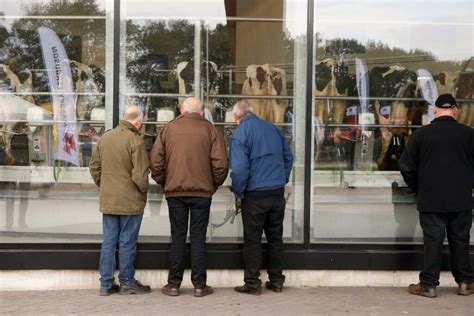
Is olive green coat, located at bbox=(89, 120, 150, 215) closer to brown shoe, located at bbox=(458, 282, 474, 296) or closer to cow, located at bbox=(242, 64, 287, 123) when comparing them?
cow, located at bbox=(242, 64, 287, 123)

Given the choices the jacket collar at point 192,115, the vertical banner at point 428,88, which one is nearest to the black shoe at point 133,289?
the jacket collar at point 192,115

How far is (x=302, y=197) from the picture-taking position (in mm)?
6512

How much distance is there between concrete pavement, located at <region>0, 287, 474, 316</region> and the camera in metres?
5.29

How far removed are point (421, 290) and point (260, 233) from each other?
1643mm

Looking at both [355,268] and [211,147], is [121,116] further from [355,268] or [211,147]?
[355,268]

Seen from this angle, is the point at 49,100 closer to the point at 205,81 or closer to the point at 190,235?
the point at 205,81

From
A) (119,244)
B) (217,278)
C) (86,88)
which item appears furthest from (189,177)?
(86,88)

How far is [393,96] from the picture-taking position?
24.3 feet

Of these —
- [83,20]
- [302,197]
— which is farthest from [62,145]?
[302,197]

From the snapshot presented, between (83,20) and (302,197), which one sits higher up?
(83,20)

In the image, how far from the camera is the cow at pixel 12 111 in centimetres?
714

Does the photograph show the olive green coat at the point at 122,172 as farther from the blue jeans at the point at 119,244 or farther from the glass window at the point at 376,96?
the glass window at the point at 376,96

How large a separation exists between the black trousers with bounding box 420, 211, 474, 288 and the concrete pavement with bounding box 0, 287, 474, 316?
0.73 ft

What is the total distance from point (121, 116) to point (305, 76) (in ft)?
6.54
